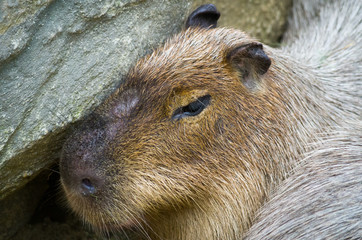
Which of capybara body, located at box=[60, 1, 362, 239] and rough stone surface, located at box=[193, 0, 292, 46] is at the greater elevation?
rough stone surface, located at box=[193, 0, 292, 46]

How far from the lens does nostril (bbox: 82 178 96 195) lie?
370cm

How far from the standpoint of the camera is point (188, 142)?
383 centimetres

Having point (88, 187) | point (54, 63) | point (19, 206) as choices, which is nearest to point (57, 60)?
point (54, 63)

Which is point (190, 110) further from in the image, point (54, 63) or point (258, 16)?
point (258, 16)

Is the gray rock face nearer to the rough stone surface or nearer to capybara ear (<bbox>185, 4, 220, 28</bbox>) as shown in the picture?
capybara ear (<bbox>185, 4, 220, 28</bbox>)

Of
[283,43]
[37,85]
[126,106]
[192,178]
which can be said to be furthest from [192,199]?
[283,43]

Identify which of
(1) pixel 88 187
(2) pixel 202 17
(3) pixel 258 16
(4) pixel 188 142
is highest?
(3) pixel 258 16

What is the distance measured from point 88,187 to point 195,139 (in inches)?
34.7

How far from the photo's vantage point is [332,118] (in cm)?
455

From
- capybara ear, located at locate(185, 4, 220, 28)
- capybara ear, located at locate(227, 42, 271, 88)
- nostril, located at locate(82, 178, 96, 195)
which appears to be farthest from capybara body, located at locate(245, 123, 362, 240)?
capybara ear, located at locate(185, 4, 220, 28)

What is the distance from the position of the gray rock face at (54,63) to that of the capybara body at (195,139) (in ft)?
0.54

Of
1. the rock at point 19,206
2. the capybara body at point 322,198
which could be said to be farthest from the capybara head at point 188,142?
the rock at point 19,206

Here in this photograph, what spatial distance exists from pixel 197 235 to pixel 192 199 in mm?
365

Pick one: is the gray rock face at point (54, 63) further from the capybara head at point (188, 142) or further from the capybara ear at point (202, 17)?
the capybara ear at point (202, 17)
